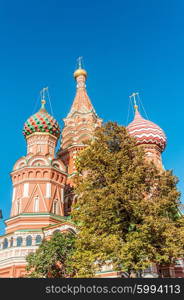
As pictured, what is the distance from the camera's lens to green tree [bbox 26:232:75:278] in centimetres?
1752

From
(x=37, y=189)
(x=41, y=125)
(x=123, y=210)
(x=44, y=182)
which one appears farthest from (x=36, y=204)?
(x=123, y=210)

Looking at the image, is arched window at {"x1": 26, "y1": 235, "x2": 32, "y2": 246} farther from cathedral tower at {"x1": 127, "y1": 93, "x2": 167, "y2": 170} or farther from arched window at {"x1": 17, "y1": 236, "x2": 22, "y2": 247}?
cathedral tower at {"x1": 127, "y1": 93, "x2": 167, "y2": 170}

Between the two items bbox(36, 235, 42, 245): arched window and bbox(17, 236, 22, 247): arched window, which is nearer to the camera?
bbox(17, 236, 22, 247): arched window

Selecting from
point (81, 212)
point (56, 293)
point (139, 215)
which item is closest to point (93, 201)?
point (81, 212)

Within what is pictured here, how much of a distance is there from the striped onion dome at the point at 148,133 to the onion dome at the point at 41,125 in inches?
367

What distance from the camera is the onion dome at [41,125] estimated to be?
3153cm

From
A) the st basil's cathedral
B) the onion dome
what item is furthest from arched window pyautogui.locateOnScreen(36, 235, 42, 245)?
the onion dome

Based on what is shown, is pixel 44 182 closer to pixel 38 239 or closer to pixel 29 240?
pixel 38 239

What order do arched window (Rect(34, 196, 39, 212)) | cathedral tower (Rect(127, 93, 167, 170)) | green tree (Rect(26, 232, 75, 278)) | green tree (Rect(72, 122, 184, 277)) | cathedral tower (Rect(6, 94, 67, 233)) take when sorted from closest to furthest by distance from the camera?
1. green tree (Rect(72, 122, 184, 277))
2. green tree (Rect(26, 232, 75, 278))
3. cathedral tower (Rect(6, 94, 67, 233))
4. arched window (Rect(34, 196, 39, 212))
5. cathedral tower (Rect(127, 93, 167, 170))

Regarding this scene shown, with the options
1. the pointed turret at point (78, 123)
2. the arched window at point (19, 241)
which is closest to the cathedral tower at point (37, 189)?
the arched window at point (19, 241)

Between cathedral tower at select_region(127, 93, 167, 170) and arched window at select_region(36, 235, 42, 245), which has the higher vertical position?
cathedral tower at select_region(127, 93, 167, 170)

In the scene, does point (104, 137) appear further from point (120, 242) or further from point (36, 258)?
point (36, 258)

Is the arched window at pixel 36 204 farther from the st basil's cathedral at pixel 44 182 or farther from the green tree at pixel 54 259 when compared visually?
the green tree at pixel 54 259

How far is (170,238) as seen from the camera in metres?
12.6
